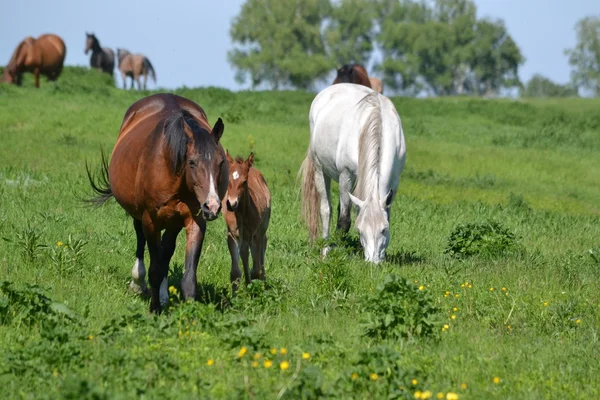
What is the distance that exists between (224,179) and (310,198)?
5304mm

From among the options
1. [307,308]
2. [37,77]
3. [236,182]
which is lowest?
[307,308]

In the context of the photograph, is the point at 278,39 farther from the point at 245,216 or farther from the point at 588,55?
the point at 245,216

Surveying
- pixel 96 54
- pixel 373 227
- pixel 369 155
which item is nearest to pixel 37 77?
pixel 96 54

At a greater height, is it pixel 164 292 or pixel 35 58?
pixel 35 58

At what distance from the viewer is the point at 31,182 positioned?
52.8ft

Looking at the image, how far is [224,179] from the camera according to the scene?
8.77 m

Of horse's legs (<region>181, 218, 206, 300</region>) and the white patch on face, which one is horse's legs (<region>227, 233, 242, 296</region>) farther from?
horse's legs (<region>181, 218, 206, 300</region>)

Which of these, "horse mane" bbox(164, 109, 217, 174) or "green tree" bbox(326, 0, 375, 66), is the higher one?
"green tree" bbox(326, 0, 375, 66)

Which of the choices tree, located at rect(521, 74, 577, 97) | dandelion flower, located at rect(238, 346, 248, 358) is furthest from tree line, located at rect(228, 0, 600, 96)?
dandelion flower, located at rect(238, 346, 248, 358)

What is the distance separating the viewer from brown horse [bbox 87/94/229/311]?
8.19 m

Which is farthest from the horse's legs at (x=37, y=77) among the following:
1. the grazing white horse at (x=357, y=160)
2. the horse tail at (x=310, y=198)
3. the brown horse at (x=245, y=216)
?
the brown horse at (x=245, y=216)

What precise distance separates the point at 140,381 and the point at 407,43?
3510 inches

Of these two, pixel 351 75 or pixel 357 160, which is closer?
pixel 357 160

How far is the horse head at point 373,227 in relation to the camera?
1091cm
